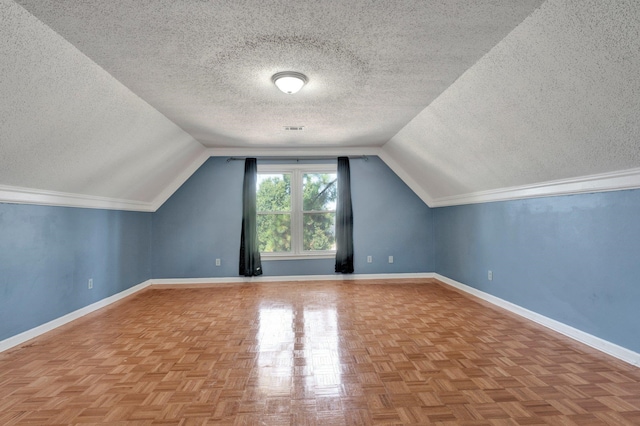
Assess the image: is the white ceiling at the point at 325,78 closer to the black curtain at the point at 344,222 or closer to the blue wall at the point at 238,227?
the blue wall at the point at 238,227

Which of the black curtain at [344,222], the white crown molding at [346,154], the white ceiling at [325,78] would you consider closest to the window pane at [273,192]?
the white crown molding at [346,154]

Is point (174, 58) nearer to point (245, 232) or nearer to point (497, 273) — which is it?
point (245, 232)

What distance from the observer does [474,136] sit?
3350 millimetres

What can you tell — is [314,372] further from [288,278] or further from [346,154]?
[346,154]

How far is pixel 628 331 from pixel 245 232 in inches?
181

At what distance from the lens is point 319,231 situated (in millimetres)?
5734

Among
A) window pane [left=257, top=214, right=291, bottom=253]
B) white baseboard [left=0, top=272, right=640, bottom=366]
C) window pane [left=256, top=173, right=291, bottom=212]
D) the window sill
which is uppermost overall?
window pane [left=256, top=173, right=291, bottom=212]

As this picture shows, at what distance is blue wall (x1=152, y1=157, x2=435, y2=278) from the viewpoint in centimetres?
543

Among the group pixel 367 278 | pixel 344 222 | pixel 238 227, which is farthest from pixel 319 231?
pixel 238 227

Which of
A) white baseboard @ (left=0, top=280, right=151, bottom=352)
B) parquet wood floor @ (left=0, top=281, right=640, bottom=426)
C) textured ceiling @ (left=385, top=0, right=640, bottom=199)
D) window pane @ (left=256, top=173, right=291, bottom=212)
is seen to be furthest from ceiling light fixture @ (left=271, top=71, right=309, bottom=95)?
white baseboard @ (left=0, top=280, right=151, bottom=352)

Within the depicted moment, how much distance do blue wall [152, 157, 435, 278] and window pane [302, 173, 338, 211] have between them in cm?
37

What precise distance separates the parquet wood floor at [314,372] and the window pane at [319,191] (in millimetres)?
2357

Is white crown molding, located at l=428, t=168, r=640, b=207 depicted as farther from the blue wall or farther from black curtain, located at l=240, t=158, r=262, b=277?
black curtain, located at l=240, t=158, r=262, b=277

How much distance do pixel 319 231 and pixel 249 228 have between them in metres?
1.18
